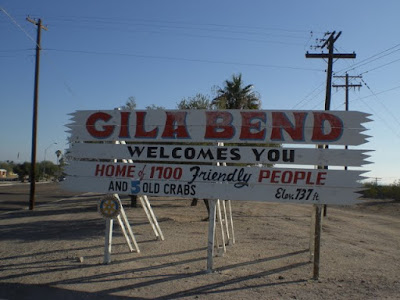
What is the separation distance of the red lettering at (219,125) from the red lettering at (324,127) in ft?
5.50

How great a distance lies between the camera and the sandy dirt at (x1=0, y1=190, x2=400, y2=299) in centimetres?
683

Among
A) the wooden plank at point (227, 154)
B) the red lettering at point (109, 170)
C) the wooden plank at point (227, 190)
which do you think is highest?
the wooden plank at point (227, 154)

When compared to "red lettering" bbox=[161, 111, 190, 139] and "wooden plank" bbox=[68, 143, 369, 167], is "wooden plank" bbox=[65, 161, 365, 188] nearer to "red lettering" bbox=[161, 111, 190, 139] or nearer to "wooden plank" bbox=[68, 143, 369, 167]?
"wooden plank" bbox=[68, 143, 369, 167]

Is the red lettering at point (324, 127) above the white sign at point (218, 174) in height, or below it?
above

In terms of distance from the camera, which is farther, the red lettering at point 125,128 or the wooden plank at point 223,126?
the red lettering at point 125,128

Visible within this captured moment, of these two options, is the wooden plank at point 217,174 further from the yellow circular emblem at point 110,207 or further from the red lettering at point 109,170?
the yellow circular emblem at point 110,207

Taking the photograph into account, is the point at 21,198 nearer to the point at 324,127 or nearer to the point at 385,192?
the point at 324,127

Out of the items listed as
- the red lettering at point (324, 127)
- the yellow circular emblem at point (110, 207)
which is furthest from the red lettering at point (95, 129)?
the red lettering at point (324, 127)

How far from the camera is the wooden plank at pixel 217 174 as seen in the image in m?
7.88

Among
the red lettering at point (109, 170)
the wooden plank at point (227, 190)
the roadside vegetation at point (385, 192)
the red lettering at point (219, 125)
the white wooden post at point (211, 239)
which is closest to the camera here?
the wooden plank at point (227, 190)

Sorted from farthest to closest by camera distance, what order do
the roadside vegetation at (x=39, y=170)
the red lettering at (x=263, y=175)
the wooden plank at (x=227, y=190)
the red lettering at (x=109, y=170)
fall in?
the roadside vegetation at (x=39, y=170) < the red lettering at (x=109, y=170) < the red lettering at (x=263, y=175) < the wooden plank at (x=227, y=190)

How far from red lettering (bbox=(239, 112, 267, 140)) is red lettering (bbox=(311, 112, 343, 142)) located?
1033 millimetres

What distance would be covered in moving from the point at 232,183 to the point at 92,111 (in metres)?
3.60

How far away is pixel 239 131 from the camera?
8375mm
